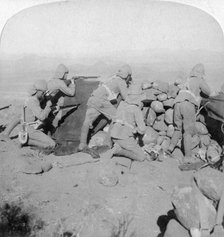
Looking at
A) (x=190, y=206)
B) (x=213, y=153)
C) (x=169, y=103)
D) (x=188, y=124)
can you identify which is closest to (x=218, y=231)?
(x=190, y=206)

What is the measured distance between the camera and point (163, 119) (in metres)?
7.50

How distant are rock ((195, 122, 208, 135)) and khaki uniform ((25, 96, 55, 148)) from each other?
2803mm

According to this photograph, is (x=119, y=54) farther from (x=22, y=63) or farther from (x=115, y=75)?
(x=22, y=63)

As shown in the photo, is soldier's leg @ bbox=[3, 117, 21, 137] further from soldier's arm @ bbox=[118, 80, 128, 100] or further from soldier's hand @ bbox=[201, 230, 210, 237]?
soldier's hand @ bbox=[201, 230, 210, 237]

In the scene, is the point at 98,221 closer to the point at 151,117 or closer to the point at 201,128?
the point at 151,117

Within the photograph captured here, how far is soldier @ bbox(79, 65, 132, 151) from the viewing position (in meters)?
7.30

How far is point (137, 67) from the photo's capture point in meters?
7.29

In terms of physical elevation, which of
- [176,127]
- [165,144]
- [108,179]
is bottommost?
[165,144]

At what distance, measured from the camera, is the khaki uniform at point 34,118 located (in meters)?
7.33

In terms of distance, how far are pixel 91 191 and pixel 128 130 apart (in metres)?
1.46

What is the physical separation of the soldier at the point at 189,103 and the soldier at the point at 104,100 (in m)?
1.07

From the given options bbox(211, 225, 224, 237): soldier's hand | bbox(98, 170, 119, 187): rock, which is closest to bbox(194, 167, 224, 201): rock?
bbox(211, 225, 224, 237): soldier's hand

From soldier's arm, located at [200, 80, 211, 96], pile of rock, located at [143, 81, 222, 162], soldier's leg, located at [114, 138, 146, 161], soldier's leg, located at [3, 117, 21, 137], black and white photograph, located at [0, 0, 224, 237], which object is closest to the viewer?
black and white photograph, located at [0, 0, 224, 237]

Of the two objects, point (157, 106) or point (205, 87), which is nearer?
point (205, 87)
